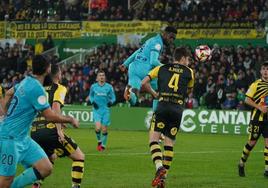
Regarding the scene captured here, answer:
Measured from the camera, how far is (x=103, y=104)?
24406 mm

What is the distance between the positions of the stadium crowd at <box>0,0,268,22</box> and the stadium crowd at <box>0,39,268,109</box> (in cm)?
335

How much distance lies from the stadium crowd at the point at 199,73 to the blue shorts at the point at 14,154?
21.3 metres

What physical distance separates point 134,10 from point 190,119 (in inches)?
451

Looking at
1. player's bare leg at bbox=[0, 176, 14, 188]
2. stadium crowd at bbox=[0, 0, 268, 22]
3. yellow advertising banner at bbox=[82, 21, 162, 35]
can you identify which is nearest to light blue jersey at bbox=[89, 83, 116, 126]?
player's bare leg at bbox=[0, 176, 14, 188]

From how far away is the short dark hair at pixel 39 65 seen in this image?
34.1ft

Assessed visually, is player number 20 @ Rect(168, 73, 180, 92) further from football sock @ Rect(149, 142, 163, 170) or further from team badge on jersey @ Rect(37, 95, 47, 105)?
team badge on jersey @ Rect(37, 95, 47, 105)

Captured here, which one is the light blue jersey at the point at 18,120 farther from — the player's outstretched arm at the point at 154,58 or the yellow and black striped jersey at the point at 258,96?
the yellow and black striped jersey at the point at 258,96

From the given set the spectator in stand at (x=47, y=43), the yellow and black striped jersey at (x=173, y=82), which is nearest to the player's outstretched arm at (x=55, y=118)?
the yellow and black striped jersey at (x=173, y=82)

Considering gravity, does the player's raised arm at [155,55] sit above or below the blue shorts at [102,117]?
above

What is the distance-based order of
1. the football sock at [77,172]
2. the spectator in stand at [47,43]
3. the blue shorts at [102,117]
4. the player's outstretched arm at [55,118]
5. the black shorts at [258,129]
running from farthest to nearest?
the spectator in stand at [47,43] < the blue shorts at [102,117] < the black shorts at [258,129] < the football sock at [77,172] < the player's outstretched arm at [55,118]

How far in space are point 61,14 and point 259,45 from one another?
1306 cm

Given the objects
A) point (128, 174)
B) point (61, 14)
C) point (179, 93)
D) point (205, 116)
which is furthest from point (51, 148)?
point (61, 14)

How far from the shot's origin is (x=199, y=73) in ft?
110

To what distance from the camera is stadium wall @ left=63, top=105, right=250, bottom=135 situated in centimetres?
3106
